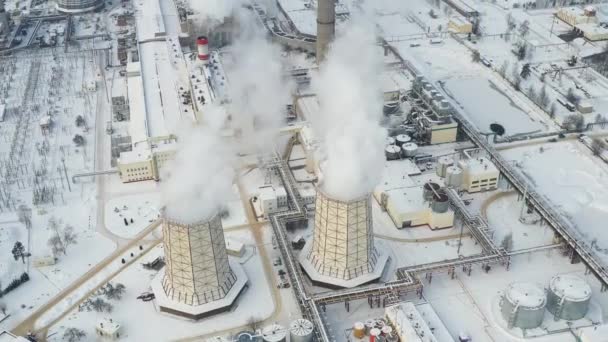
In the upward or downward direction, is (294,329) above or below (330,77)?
below

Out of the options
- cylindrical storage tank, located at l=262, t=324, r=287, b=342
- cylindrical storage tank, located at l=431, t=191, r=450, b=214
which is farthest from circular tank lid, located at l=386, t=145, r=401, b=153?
cylindrical storage tank, located at l=262, t=324, r=287, b=342

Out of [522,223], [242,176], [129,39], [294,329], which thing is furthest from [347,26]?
[294,329]

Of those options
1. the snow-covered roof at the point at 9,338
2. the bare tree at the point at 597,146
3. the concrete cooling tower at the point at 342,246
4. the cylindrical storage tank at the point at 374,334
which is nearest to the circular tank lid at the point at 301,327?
the cylindrical storage tank at the point at 374,334

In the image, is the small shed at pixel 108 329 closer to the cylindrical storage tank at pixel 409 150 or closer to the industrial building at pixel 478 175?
the cylindrical storage tank at pixel 409 150

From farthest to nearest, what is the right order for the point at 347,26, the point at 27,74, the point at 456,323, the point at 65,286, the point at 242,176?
the point at 347,26 → the point at 27,74 → the point at 242,176 → the point at 65,286 → the point at 456,323

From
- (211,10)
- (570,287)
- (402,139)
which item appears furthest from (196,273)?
(211,10)

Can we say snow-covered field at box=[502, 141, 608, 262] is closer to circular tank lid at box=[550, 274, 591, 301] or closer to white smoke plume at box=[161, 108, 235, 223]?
circular tank lid at box=[550, 274, 591, 301]

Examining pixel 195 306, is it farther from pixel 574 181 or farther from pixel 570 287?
pixel 574 181

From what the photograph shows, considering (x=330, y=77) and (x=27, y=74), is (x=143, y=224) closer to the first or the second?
(x=330, y=77)
